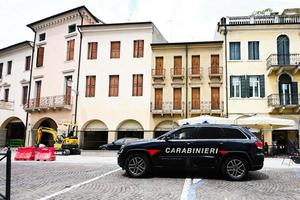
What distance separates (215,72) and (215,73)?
0.54ft

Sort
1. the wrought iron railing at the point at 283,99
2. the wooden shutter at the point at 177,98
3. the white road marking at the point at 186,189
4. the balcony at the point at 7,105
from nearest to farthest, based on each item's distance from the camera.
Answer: the white road marking at the point at 186,189 < the wrought iron railing at the point at 283,99 < the wooden shutter at the point at 177,98 < the balcony at the point at 7,105

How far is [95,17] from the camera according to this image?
32.3m

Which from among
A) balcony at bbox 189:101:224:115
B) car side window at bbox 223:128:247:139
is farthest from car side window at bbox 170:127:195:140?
balcony at bbox 189:101:224:115

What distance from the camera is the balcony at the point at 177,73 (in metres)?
27.7

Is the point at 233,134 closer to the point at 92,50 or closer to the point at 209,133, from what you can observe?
the point at 209,133

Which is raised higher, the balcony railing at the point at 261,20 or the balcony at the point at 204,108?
the balcony railing at the point at 261,20

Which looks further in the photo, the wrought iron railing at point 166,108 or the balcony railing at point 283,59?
the wrought iron railing at point 166,108

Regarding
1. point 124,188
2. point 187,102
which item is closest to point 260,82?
point 187,102

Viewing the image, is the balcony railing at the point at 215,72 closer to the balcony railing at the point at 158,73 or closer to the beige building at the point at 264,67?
the beige building at the point at 264,67

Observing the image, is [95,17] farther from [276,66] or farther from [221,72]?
[276,66]

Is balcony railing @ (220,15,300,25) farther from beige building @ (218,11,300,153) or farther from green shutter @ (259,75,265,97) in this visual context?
green shutter @ (259,75,265,97)

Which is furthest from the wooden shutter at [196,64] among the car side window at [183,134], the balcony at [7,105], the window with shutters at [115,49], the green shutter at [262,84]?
the balcony at [7,105]

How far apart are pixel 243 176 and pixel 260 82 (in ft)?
60.6

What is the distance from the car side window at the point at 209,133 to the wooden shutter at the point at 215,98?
17.0 m
